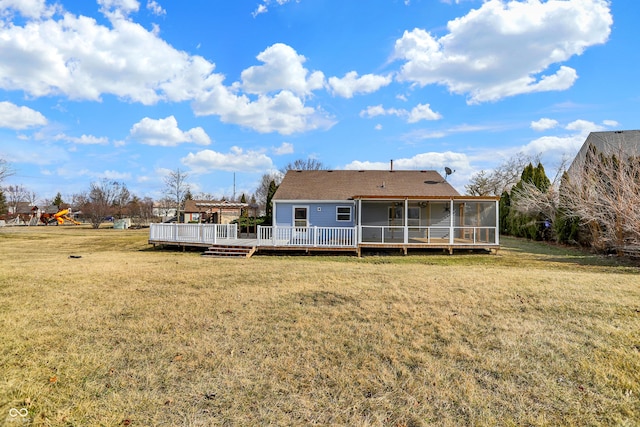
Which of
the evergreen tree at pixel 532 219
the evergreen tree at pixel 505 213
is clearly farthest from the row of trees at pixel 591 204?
the evergreen tree at pixel 505 213

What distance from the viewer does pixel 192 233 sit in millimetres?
16281

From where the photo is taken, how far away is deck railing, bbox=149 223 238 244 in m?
16.0

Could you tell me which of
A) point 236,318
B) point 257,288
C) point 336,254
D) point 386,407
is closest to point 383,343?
point 386,407

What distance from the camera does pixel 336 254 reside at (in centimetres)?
1500

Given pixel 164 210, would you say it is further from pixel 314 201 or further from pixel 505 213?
pixel 505 213

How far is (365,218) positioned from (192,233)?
8832 mm

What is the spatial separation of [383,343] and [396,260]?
345 inches

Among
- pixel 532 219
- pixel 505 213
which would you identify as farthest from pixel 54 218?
pixel 532 219

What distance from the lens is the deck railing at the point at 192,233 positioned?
52.4 feet

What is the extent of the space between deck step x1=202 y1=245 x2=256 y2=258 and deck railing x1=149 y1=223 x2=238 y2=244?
1.13 meters

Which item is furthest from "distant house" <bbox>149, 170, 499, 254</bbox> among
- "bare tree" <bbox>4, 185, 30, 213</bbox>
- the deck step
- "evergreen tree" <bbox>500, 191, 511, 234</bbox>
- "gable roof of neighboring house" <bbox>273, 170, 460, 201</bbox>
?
"bare tree" <bbox>4, 185, 30, 213</bbox>

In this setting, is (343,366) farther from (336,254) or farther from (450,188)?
(450,188)

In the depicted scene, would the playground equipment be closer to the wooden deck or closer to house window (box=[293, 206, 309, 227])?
the wooden deck

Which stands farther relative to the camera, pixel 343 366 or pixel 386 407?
pixel 343 366
